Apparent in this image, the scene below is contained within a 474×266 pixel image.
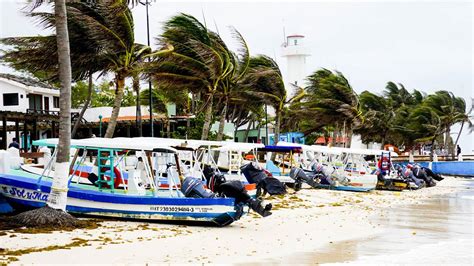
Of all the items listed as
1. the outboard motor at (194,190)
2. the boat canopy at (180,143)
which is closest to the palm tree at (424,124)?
the boat canopy at (180,143)

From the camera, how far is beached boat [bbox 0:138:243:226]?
16513 mm

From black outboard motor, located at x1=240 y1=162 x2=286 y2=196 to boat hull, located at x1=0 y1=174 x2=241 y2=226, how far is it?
6829mm

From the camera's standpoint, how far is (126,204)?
658 inches

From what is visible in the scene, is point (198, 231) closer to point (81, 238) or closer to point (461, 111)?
point (81, 238)

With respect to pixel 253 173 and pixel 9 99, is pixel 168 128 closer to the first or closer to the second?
pixel 9 99

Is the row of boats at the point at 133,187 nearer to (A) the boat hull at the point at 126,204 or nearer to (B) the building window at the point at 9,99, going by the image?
(A) the boat hull at the point at 126,204

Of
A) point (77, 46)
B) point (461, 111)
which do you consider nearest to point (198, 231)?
point (77, 46)

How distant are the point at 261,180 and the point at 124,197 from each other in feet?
25.5

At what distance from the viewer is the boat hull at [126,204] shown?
16.5 meters

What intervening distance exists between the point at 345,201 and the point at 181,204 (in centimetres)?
1210

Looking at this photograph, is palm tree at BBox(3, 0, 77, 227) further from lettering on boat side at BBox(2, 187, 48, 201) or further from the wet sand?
A: the wet sand

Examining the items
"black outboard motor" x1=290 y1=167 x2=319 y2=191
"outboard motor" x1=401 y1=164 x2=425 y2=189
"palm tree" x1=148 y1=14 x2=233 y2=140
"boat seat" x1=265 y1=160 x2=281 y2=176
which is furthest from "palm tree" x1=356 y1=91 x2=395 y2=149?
"palm tree" x1=148 y1=14 x2=233 y2=140

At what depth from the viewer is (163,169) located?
22.5m

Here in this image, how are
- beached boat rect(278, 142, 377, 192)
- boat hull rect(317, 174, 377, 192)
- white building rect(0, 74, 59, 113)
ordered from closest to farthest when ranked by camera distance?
beached boat rect(278, 142, 377, 192), boat hull rect(317, 174, 377, 192), white building rect(0, 74, 59, 113)
